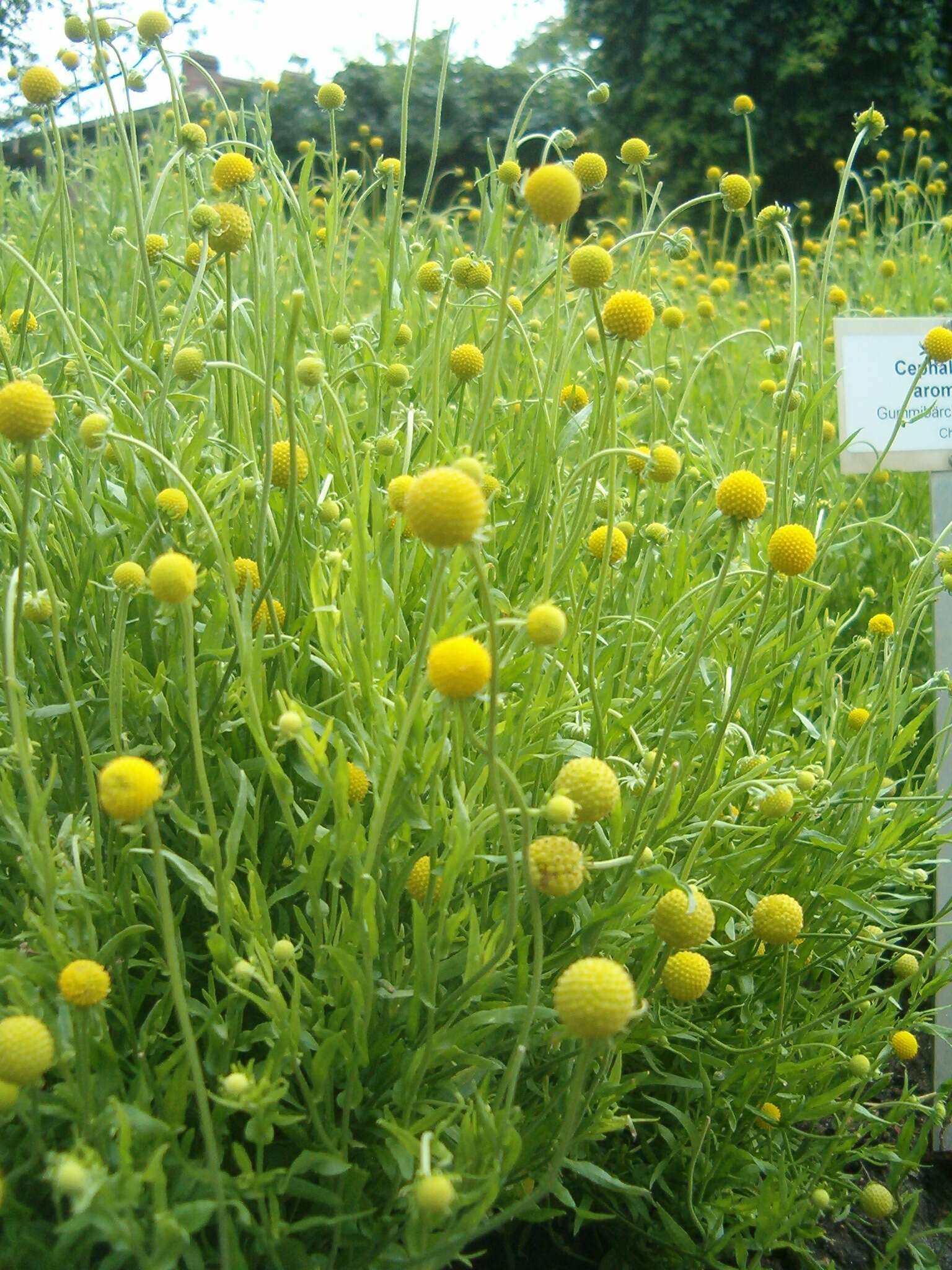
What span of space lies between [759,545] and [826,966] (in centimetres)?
71

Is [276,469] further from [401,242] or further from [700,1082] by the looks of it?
[401,242]

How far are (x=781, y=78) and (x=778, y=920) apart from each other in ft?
31.8

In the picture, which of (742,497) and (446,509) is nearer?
(446,509)

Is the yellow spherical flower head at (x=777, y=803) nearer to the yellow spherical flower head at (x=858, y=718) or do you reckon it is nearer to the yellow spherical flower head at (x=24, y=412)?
the yellow spherical flower head at (x=858, y=718)

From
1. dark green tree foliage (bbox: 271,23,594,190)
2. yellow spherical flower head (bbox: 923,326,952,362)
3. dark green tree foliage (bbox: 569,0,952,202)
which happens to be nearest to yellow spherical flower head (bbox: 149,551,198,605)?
yellow spherical flower head (bbox: 923,326,952,362)

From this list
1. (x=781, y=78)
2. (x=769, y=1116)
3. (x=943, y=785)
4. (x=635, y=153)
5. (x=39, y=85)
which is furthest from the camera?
(x=781, y=78)

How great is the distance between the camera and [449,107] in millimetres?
14375

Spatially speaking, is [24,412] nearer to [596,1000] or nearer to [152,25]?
[596,1000]

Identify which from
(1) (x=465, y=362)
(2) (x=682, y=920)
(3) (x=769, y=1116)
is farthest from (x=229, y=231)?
(3) (x=769, y=1116)

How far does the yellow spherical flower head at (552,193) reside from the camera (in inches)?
43.2

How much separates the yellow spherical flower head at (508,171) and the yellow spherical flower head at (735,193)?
0.36 metres

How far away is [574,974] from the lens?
3.03 ft

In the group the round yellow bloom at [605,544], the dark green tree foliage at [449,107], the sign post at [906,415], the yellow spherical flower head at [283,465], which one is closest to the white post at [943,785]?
the sign post at [906,415]

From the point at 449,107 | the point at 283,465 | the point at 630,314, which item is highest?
the point at 449,107
